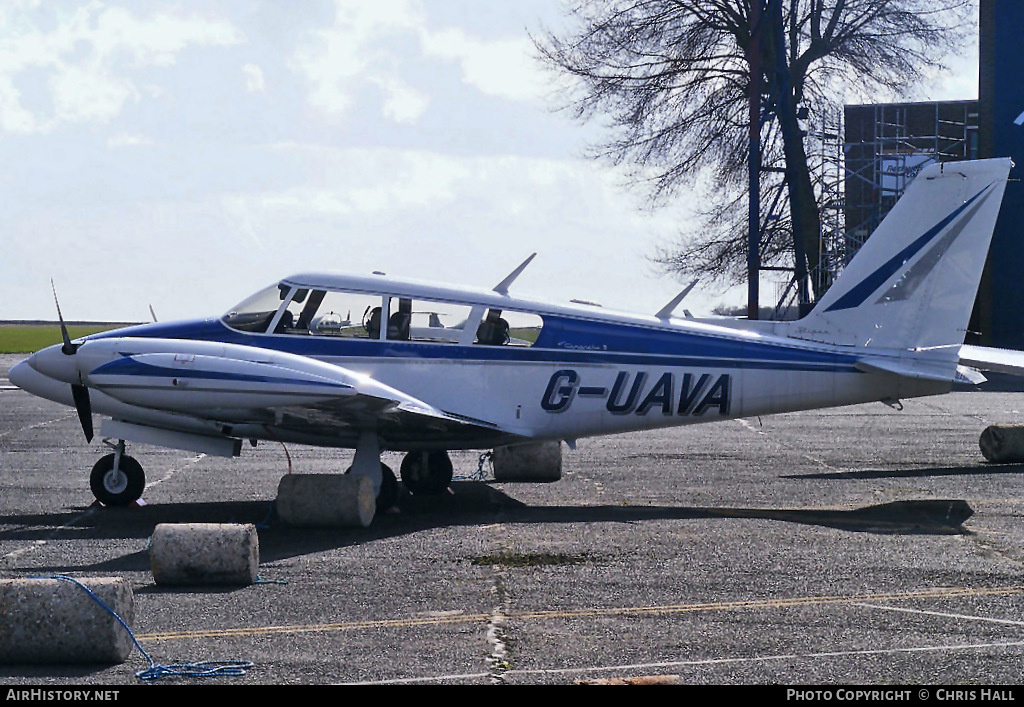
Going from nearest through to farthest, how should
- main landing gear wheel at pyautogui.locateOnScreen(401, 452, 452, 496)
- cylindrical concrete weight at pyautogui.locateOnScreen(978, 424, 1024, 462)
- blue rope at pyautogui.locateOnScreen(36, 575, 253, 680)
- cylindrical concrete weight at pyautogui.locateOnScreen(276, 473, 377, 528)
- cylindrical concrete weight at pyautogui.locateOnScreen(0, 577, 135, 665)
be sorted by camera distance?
blue rope at pyautogui.locateOnScreen(36, 575, 253, 680)
cylindrical concrete weight at pyautogui.locateOnScreen(0, 577, 135, 665)
cylindrical concrete weight at pyautogui.locateOnScreen(276, 473, 377, 528)
main landing gear wheel at pyautogui.locateOnScreen(401, 452, 452, 496)
cylindrical concrete weight at pyautogui.locateOnScreen(978, 424, 1024, 462)

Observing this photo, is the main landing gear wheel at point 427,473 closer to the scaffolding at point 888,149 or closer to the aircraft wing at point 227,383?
the aircraft wing at point 227,383

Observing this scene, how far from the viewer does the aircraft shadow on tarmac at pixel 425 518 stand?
12.3 meters

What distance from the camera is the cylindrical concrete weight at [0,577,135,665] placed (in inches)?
294

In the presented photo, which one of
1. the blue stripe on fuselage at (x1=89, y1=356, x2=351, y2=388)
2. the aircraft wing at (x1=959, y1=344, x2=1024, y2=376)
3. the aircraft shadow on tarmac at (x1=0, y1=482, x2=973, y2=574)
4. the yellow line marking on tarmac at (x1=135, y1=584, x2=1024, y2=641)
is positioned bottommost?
the aircraft shadow on tarmac at (x1=0, y1=482, x2=973, y2=574)

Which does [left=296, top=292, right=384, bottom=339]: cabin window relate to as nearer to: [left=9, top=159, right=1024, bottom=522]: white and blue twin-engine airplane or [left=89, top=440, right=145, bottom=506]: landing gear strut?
[left=9, top=159, right=1024, bottom=522]: white and blue twin-engine airplane

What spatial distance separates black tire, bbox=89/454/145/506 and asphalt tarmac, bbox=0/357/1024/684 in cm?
19

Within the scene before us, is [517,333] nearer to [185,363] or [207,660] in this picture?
[185,363]

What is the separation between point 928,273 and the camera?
49.0ft

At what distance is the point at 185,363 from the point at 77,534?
1971 mm

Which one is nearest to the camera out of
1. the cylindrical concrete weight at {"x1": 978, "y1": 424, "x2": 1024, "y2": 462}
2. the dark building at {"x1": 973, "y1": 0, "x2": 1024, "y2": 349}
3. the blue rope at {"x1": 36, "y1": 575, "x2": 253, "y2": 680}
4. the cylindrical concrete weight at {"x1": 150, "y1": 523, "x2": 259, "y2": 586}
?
the blue rope at {"x1": 36, "y1": 575, "x2": 253, "y2": 680}

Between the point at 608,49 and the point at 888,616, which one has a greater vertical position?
the point at 608,49

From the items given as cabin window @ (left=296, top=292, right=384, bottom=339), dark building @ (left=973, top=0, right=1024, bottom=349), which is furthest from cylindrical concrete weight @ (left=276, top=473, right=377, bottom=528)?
dark building @ (left=973, top=0, right=1024, bottom=349)

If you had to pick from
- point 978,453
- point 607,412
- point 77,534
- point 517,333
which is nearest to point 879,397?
point 607,412

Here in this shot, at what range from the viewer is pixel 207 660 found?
7.59 m
